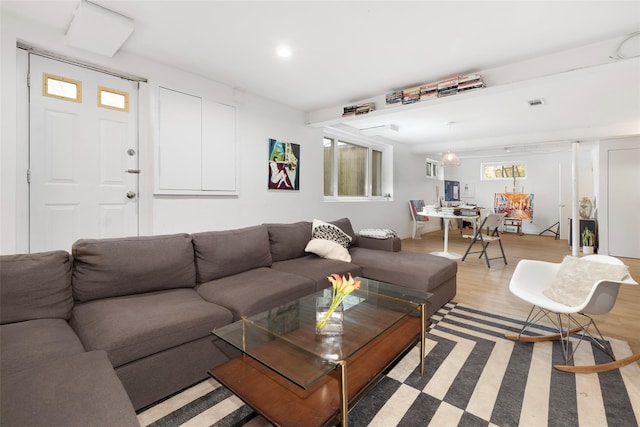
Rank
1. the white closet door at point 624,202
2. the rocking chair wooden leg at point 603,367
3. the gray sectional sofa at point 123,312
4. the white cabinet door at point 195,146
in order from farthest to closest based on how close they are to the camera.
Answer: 1. the white closet door at point 624,202
2. the white cabinet door at point 195,146
3. the rocking chair wooden leg at point 603,367
4. the gray sectional sofa at point 123,312

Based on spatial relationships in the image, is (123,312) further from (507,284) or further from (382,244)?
(507,284)

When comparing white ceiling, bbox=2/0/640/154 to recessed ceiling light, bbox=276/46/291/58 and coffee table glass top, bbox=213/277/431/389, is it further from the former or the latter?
coffee table glass top, bbox=213/277/431/389

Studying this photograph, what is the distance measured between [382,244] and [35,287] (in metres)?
3.08

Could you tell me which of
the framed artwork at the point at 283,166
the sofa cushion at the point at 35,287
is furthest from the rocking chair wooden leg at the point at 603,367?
the framed artwork at the point at 283,166

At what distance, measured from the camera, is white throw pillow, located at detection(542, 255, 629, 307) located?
6.55 ft

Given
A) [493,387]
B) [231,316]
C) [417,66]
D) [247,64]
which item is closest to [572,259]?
[493,387]

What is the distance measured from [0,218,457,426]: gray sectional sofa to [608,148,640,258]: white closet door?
16.7 ft

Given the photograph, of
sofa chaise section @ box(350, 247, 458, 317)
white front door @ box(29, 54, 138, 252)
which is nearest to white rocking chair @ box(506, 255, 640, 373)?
sofa chaise section @ box(350, 247, 458, 317)

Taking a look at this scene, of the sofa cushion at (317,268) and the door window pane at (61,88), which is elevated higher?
the door window pane at (61,88)

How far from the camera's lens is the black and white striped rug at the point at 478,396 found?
1.45 meters

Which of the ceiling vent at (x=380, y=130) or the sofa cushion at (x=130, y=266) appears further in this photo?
the ceiling vent at (x=380, y=130)

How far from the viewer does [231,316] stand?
183 centimetres

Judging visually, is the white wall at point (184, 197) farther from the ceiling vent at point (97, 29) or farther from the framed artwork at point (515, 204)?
the framed artwork at point (515, 204)

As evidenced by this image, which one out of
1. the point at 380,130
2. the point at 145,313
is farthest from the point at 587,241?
the point at 145,313
